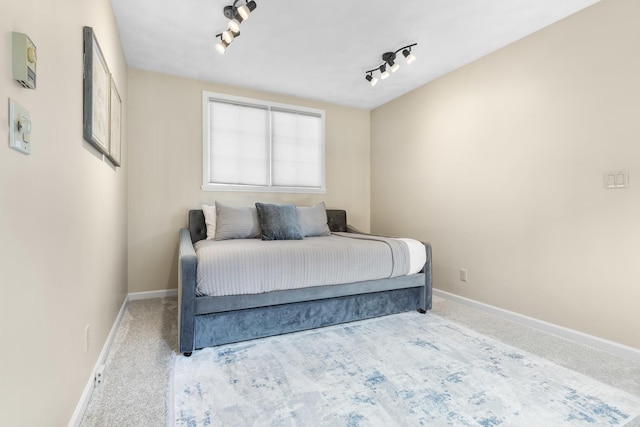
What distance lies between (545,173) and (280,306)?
93.7 inches

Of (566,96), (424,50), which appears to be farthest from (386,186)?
(566,96)

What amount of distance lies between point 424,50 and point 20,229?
10.4 ft

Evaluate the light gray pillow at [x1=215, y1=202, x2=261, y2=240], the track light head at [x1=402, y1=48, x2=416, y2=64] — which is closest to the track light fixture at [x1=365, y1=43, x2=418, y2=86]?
the track light head at [x1=402, y1=48, x2=416, y2=64]

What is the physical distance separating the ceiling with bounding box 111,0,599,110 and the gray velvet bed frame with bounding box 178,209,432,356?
178 cm

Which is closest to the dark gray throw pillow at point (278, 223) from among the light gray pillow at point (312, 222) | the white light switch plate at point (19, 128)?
the light gray pillow at point (312, 222)

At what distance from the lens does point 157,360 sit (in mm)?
1987

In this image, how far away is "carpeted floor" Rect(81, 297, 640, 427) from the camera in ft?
4.86

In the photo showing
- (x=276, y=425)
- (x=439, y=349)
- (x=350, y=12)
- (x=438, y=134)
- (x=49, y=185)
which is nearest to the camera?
(x=49, y=185)

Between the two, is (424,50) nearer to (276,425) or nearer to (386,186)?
(386,186)

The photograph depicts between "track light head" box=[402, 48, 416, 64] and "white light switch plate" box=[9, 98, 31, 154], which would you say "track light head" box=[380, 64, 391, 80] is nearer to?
"track light head" box=[402, 48, 416, 64]

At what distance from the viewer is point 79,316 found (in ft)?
4.71

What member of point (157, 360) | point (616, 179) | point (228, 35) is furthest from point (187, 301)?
point (616, 179)

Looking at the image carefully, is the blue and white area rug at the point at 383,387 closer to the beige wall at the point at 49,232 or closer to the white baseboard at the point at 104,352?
the white baseboard at the point at 104,352

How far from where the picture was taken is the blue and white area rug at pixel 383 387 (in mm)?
1459
